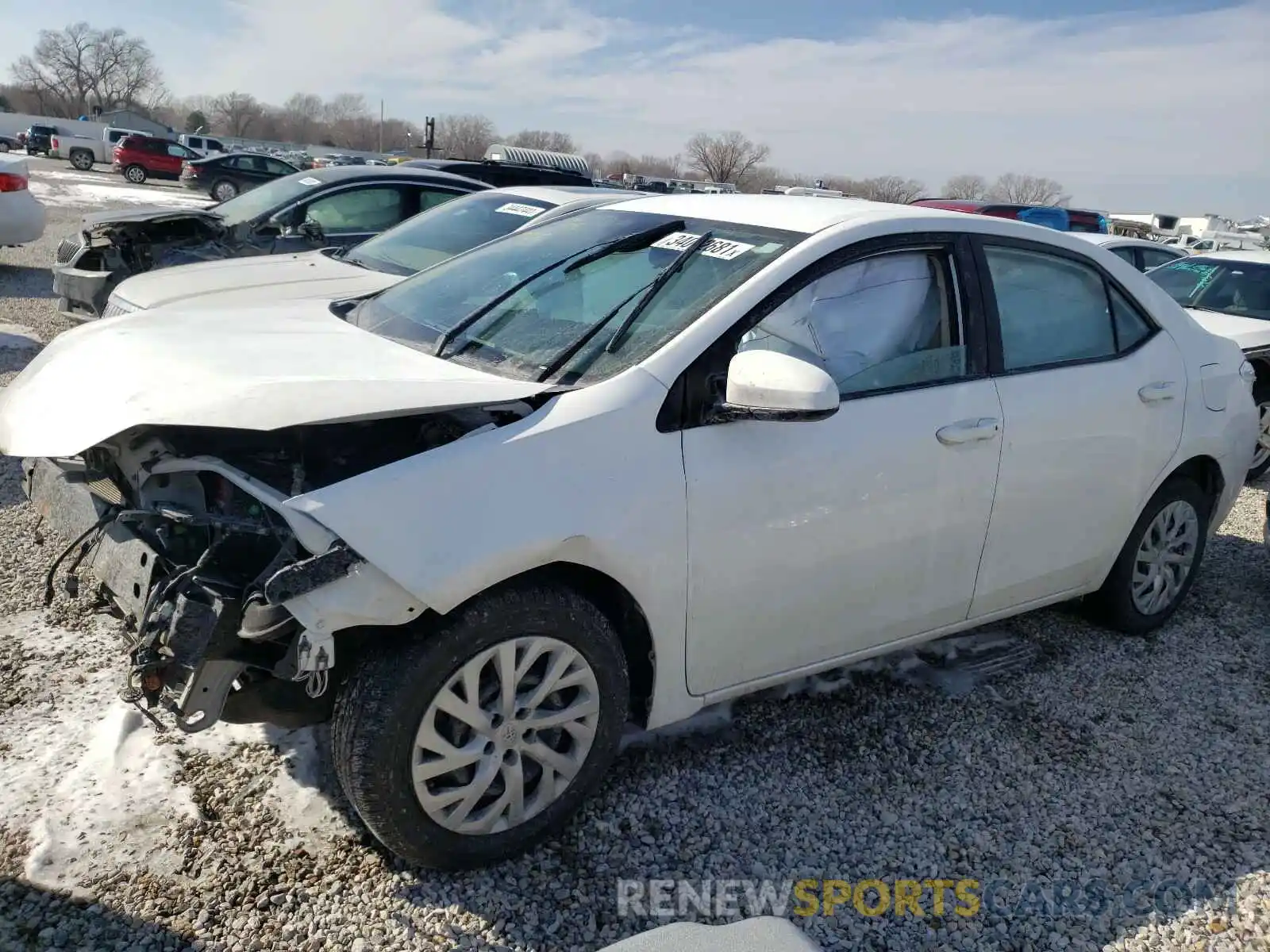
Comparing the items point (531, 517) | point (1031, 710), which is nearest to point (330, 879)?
point (531, 517)

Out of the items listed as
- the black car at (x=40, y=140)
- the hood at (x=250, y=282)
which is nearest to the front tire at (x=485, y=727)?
the hood at (x=250, y=282)

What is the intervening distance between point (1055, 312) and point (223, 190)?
26.6 m

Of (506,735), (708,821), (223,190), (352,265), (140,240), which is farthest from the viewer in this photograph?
(223,190)

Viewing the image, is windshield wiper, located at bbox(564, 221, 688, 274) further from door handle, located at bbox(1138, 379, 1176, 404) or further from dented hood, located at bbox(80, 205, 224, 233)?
dented hood, located at bbox(80, 205, 224, 233)

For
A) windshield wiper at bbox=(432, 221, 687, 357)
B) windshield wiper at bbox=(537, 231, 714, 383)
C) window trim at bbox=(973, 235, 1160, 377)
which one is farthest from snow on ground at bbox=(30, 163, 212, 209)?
window trim at bbox=(973, 235, 1160, 377)

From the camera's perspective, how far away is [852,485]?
9.55 ft

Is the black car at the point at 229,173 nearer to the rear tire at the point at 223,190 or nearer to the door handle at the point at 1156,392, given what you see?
the rear tire at the point at 223,190

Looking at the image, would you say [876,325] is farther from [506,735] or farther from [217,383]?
[217,383]

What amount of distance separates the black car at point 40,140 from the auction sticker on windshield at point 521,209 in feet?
161

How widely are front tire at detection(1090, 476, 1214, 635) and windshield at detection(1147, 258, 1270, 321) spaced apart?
13.1 feet

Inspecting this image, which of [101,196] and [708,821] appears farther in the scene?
[101,196]

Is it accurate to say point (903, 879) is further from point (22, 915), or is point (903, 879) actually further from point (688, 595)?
point (22, 915)

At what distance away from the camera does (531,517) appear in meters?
2.37

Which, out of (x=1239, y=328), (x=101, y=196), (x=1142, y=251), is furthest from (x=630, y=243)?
(x=101, y=196)
